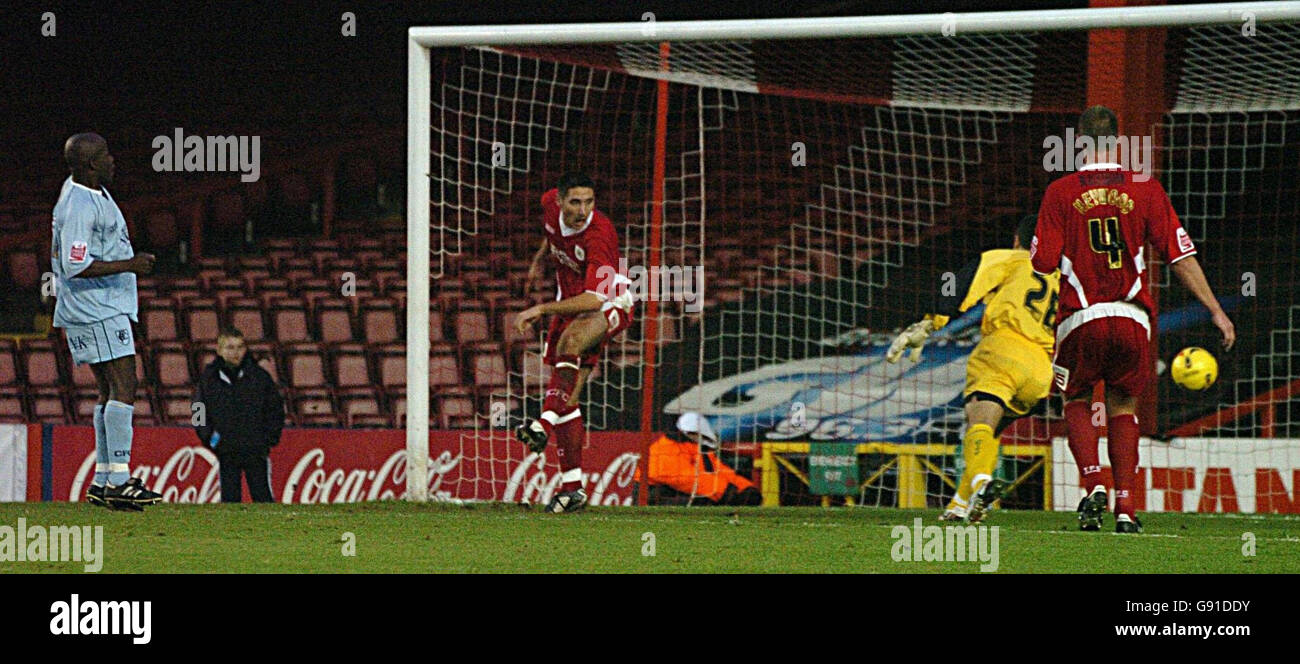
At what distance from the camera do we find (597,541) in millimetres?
5961

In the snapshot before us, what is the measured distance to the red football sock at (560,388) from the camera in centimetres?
758

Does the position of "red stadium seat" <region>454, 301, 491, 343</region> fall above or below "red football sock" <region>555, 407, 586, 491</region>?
above

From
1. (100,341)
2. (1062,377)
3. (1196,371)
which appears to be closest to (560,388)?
(100,341)

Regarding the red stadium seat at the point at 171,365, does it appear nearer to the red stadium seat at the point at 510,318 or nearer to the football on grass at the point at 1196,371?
the red stadium seat at the point at 510,318

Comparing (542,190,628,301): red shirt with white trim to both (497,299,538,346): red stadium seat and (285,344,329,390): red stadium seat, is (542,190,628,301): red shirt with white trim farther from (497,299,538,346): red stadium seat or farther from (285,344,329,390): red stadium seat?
(285,344,329,390): red stadium seat

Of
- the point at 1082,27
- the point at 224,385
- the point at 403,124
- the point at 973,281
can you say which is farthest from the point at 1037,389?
the point at 403,124

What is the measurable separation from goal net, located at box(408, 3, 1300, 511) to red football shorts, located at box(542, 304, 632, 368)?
3.45 ft

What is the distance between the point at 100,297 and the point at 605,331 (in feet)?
7.38

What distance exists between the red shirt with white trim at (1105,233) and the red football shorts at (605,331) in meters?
2.05

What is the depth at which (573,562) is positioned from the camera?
5180 millimetres

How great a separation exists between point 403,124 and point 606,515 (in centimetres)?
1089

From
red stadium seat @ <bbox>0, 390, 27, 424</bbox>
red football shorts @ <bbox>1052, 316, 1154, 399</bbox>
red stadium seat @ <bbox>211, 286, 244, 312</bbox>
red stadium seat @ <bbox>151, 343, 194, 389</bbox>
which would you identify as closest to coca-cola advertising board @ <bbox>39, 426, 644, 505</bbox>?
red stadium seat @ <bbox>151, 343, 194, 389</bbox>

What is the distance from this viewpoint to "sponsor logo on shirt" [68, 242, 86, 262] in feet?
23.0

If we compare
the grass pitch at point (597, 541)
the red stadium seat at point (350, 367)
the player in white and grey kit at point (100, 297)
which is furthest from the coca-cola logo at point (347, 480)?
the player in white and grey kit at point (100, 297)
